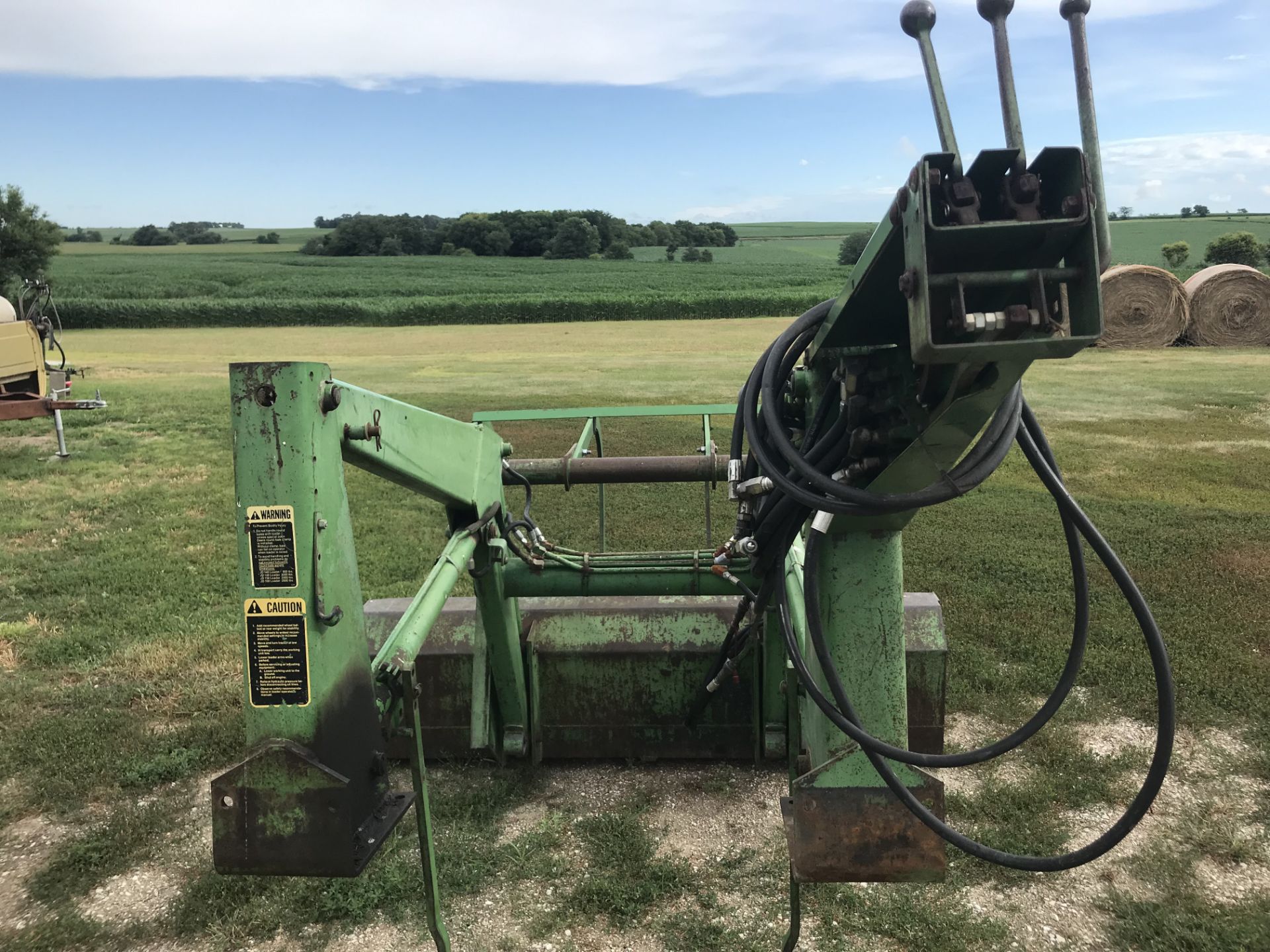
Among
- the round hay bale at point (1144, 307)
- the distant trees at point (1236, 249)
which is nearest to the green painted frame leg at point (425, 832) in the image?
the round hay bale at point (1144, 307)

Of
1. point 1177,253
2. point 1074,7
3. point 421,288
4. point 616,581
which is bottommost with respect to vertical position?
point 616,581

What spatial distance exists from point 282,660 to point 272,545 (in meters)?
0.24

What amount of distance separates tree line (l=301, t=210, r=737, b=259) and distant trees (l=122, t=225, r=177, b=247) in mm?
17868

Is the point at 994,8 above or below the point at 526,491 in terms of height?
above

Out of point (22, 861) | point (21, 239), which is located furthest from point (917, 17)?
point (21, 239)

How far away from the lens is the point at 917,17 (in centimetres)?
165

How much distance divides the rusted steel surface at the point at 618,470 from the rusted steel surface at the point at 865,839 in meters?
1.57

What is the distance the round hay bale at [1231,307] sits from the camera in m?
19.0

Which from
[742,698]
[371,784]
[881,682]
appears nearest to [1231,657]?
[742,698]

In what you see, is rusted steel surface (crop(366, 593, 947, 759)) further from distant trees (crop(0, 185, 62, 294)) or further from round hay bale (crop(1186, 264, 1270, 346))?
distant trees (crop(0, 185, 62, 294))

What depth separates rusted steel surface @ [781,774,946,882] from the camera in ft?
7.59

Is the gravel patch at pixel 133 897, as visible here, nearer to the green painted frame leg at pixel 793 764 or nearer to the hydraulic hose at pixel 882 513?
the green painted frame leg at pixel 793 764

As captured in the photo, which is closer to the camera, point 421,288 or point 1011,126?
point 1011,126

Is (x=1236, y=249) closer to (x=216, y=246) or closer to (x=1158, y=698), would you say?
(x=1158, y=698)
